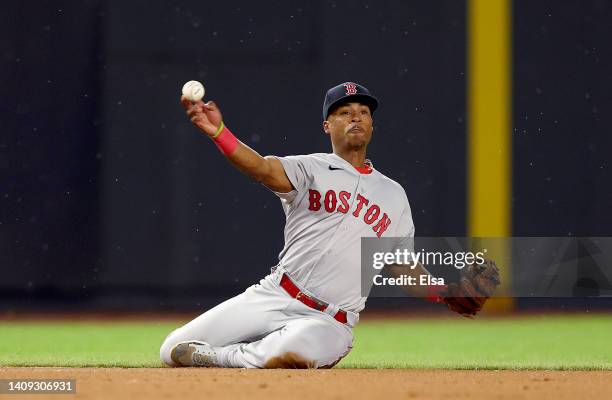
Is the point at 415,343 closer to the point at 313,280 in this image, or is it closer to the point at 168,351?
the point at 313,280

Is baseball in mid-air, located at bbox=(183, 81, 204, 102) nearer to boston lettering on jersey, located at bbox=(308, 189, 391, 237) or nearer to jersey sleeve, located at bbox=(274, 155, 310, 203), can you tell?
jersey sleeve, located at bbox=(274, 155, 310, 203)

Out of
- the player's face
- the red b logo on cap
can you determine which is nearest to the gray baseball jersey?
the player's face

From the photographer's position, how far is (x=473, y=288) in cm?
453

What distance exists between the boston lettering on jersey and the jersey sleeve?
66 millimetres

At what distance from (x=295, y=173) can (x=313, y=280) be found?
0.47m

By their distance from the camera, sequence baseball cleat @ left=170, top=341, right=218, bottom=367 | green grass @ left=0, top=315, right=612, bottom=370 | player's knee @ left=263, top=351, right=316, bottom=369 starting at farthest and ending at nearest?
green grass @ left=0, top=315, right=612, bottom=370
baseball cleat @ left=170, top=341, right=218, bottom=367
player's knee @ left=263, top=351, right=316, bottom=369

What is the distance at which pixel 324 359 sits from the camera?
439cm

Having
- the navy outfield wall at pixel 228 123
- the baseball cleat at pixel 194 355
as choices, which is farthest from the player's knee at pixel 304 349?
the navy outfield wall at pixel 228 123

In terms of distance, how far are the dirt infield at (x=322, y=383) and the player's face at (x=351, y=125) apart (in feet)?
3.35

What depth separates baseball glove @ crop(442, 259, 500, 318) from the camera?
452 cm

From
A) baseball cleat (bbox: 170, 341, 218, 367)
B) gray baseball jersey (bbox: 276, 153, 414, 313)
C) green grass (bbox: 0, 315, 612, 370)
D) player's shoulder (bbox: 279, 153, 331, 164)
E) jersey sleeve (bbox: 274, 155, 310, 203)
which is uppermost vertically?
player's shoulder (bbox: 279, 153, 331, 164)

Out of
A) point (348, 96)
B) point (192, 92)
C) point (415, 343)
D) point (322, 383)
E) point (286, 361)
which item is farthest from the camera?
point (415, 343)

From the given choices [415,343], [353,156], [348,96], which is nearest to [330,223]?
[353,156]

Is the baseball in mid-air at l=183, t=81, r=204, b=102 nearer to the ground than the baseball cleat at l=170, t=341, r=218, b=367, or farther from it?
farther from it
